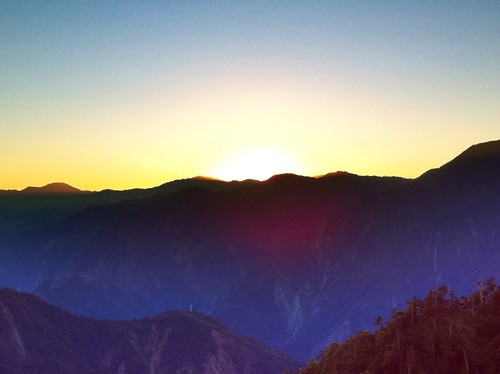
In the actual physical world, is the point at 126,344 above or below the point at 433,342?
below

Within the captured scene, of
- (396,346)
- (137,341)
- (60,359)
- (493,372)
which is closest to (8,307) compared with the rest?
(60,359)

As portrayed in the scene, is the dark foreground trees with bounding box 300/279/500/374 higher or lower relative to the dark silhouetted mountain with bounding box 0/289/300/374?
higher

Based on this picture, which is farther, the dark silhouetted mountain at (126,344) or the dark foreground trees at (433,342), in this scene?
the dark silhouetted mountain at (126,344)

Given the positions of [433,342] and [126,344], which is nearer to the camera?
[433,342]

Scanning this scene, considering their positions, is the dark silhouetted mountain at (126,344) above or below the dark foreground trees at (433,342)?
below

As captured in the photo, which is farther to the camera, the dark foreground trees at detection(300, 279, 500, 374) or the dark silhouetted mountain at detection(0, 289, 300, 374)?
the dark silhouetted mountain at detection(0, 289, 300, 374)
